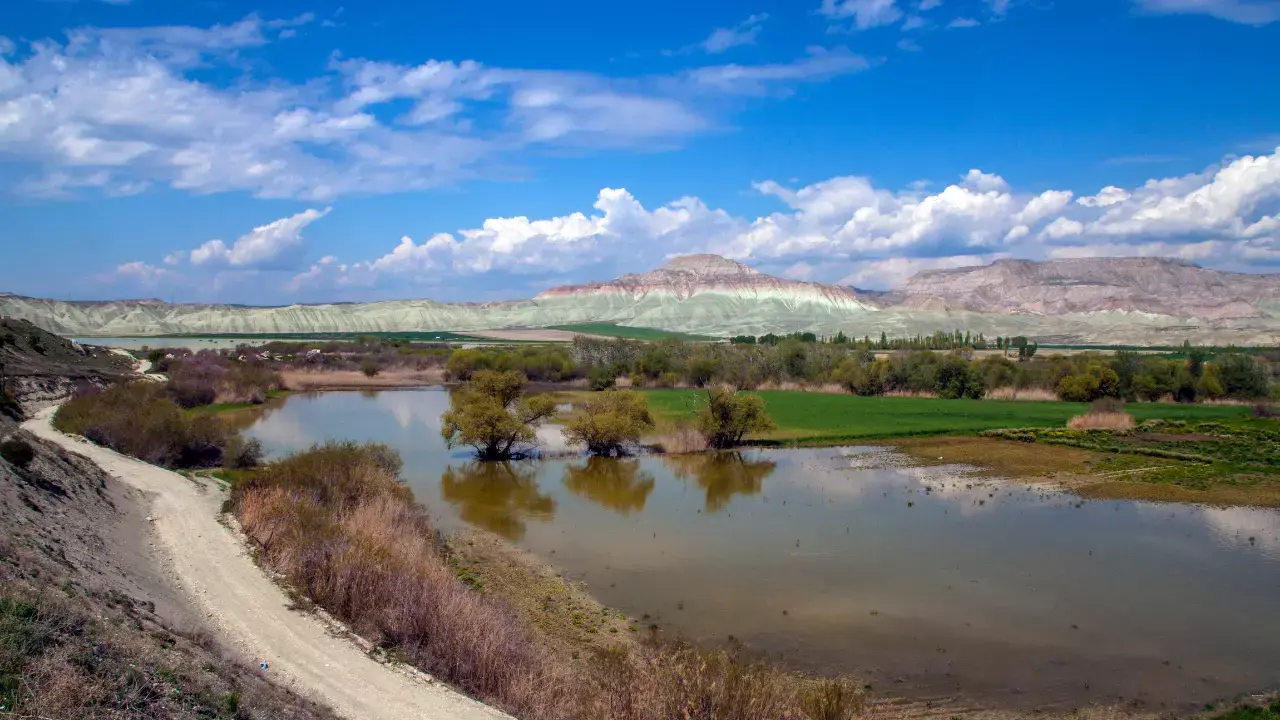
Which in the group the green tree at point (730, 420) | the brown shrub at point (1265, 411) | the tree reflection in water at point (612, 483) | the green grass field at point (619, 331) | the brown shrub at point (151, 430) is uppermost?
the green grass field at point (619, 331)

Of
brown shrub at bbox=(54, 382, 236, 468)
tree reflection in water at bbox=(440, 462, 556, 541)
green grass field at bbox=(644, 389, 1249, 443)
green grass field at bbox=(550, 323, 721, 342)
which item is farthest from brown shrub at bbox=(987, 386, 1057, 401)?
green grass field at bbox=(550, 323, 721, 342)

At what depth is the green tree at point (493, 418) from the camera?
3069 cm

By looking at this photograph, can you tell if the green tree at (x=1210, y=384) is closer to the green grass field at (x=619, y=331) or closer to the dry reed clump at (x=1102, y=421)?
the dry reed clump at (x=1102, y=421)

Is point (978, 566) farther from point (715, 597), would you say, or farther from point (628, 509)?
point (628, 509)

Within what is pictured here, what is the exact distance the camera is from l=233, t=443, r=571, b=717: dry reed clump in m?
9.91

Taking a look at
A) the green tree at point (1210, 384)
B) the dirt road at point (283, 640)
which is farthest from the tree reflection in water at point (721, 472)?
the green tree at point (1210, 384)

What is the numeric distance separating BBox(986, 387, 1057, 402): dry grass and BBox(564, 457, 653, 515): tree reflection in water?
1460 inches

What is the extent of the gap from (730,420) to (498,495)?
43.0 ft

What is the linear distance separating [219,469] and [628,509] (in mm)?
12574

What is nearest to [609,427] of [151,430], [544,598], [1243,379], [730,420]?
[730,420]

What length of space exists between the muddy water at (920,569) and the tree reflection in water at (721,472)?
0.62ft

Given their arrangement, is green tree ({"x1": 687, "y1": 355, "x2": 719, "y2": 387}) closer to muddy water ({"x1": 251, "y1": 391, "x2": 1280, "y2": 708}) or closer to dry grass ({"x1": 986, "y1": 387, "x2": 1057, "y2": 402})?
dry grass ({"x1": 986, "y1": 387, "x2": 1057, "y2": 402})

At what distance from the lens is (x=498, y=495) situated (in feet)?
82.4

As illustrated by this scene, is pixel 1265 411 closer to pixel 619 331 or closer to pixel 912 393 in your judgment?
pixel 912 393
